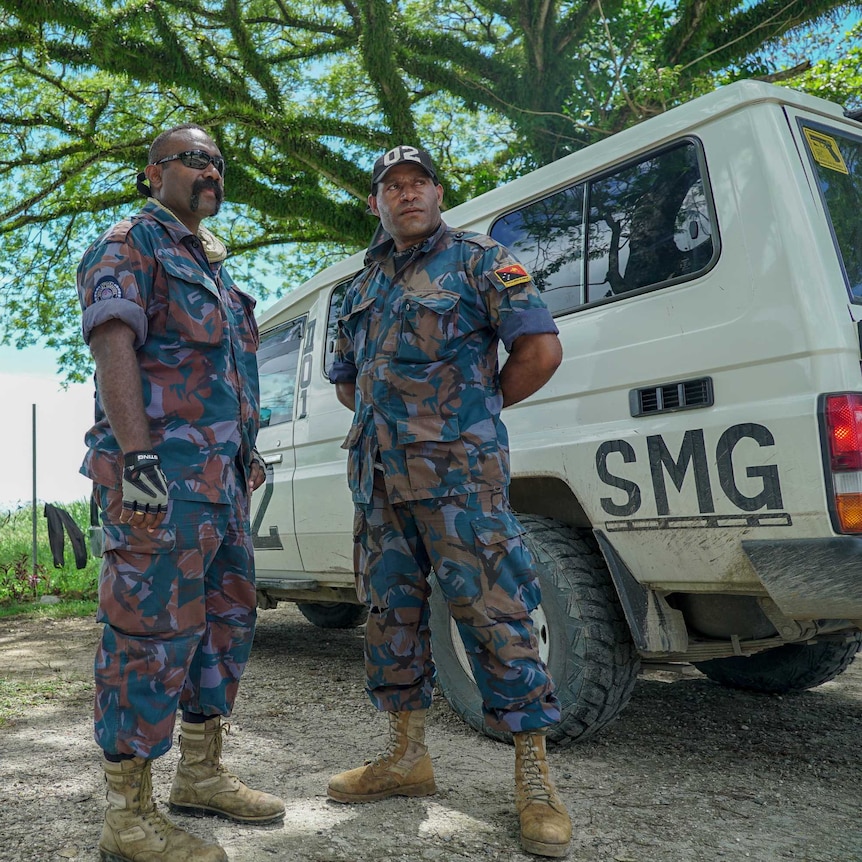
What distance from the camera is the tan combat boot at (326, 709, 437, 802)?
254 cm

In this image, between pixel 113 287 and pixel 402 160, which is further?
pixel 402 160

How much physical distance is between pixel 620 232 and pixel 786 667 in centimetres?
207

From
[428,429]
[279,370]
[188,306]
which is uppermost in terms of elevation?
[279,370]

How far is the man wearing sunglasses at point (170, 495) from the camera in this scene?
2.09 meters

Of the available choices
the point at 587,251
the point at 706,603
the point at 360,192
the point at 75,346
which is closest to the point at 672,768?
the point at 706,603

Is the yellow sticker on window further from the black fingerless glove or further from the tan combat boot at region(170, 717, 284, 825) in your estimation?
the tan combat boot at region(170, 717, 284, 825)

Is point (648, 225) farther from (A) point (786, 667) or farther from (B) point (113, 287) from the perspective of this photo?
(A) point (786, 667)

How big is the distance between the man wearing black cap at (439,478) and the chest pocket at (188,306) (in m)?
0.52

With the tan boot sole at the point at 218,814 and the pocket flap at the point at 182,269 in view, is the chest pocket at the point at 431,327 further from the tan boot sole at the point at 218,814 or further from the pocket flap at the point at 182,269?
the tan boot sole at the point at 218,814

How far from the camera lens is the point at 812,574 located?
228 cm

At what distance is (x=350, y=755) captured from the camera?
121 inches

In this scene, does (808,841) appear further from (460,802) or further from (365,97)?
(365,97)

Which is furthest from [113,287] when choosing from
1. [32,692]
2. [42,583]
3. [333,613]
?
[42,583]

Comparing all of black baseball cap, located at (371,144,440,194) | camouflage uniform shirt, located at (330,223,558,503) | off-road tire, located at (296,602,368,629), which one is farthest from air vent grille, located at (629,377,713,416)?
off-road tire, located at (296,602,368,629)
